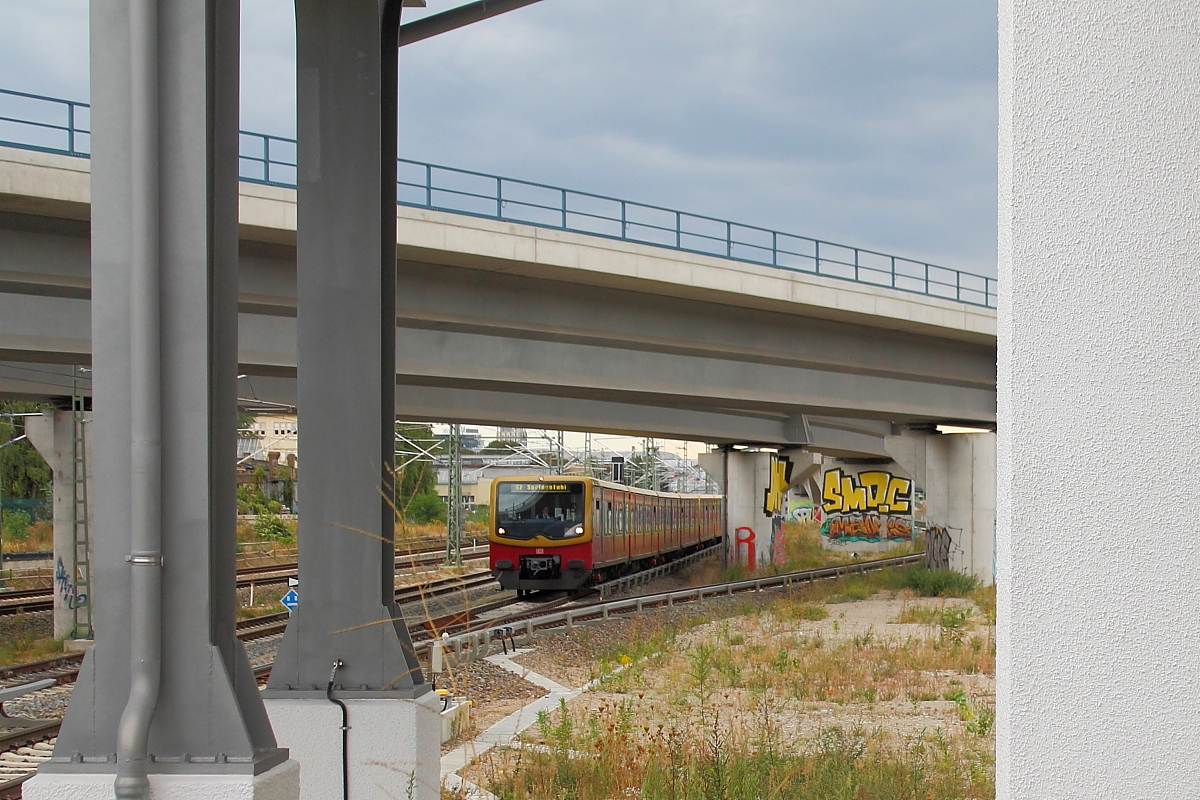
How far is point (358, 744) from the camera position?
16.5ft

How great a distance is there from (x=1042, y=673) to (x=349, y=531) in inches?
136

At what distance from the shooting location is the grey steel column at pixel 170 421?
3469mm

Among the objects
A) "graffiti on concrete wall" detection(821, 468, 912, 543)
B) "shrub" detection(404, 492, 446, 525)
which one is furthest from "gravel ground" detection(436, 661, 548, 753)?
"shrub" detection(404, 492, 446, 525)

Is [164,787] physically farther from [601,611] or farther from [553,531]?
[553,531]

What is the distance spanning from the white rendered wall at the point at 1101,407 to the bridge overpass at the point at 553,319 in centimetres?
1247

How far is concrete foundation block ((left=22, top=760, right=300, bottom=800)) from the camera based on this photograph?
339 cm

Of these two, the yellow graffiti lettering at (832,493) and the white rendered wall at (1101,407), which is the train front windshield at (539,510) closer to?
the white rendered wall at (1101,407)

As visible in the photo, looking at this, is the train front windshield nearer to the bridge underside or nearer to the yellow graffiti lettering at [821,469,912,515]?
the bridge underside

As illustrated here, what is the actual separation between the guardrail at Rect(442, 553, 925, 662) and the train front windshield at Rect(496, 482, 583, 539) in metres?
2.50

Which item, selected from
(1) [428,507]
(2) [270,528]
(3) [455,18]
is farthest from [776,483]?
(3) [455,18]

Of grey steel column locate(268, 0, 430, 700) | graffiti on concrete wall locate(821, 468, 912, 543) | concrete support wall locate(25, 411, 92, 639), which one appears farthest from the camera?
graffiti on concrete wall locate(821, 468, 912, 543)

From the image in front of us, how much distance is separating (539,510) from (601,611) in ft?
18.3

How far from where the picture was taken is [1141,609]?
9.39ft

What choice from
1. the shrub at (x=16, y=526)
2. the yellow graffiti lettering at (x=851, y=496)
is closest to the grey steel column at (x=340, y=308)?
the shrub at (x=16, y=526)
